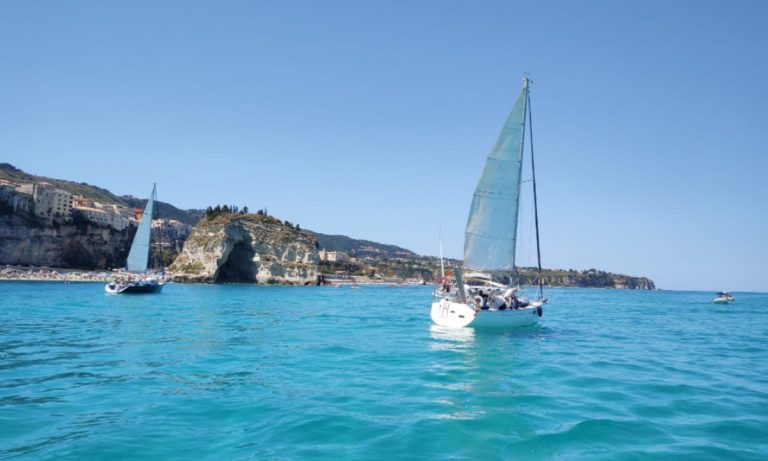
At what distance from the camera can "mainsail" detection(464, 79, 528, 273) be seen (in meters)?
23.1

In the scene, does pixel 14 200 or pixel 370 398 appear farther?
pixel 14 200

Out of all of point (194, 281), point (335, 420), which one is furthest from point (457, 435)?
point (194, 281)

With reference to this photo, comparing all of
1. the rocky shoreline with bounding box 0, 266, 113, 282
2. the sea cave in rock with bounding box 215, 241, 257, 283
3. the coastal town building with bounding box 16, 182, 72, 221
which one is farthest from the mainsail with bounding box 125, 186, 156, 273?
the coastal town building with bounding box 16, 182, 72, 221

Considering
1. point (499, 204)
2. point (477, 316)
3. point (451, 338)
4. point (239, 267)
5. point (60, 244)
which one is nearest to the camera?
point (451, 338)

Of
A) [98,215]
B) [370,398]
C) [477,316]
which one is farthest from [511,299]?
[98,215]

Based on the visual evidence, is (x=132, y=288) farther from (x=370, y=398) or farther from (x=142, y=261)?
(x=370, y=398)

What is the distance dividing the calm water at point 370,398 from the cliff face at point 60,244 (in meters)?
83.8

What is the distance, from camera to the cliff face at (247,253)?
293ft

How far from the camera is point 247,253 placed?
99062 mm

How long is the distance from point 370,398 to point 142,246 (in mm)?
53492

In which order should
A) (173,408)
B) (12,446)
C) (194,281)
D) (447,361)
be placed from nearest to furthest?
(12,446)
(173,408)
(447,361)
(194,281)

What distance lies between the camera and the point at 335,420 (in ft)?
27.5

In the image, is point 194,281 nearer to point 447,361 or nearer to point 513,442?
point 447,361

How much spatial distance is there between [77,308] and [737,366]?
36.8 meters
